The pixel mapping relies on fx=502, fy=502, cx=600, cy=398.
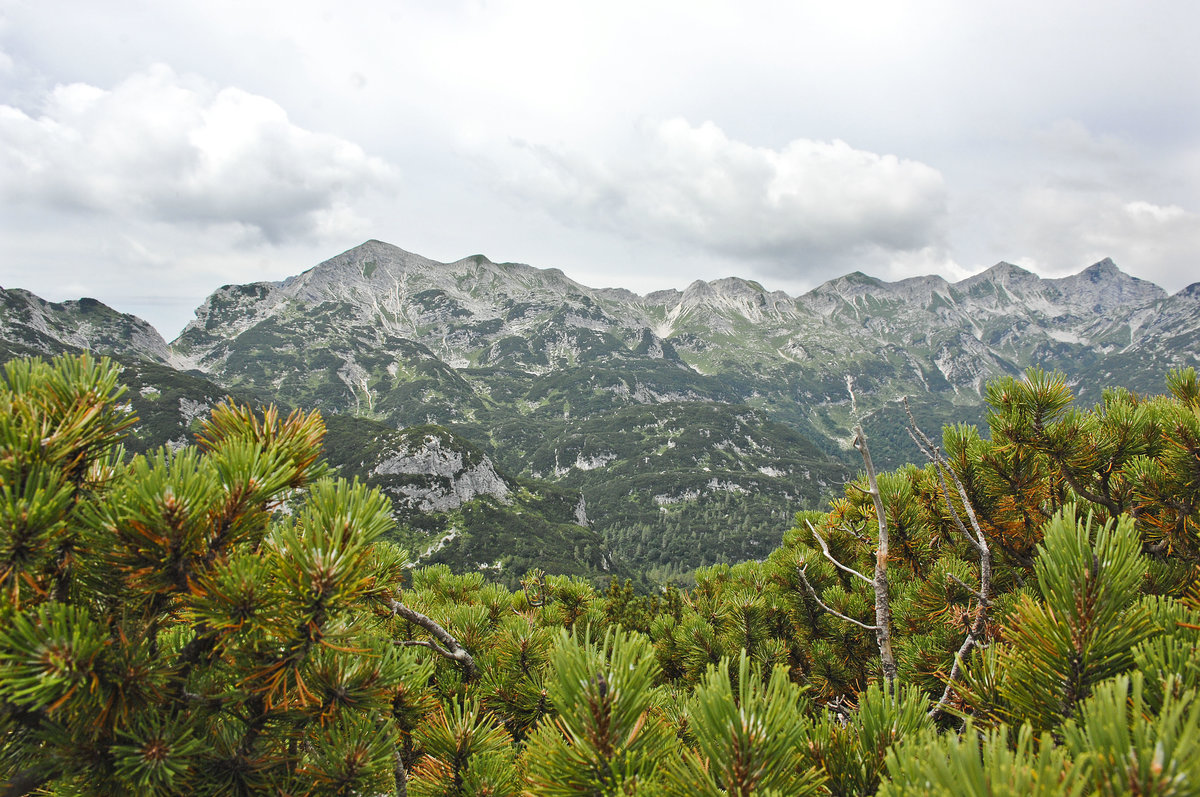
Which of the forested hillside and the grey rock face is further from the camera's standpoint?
the grey rock face

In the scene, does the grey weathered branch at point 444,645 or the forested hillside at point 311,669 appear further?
the grey weathered branch at point 444,645

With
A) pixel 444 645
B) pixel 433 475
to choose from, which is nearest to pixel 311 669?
pixel 444 645

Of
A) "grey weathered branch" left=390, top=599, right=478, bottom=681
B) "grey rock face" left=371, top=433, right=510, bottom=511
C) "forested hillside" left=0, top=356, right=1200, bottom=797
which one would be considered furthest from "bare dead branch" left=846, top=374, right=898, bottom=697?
"grey rock face" left=371, top=433, right=510, bottom=511

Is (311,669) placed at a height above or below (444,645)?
above

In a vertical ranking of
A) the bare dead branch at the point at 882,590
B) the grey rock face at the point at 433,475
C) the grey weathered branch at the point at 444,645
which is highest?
the bare dead branch at the point at 882,590

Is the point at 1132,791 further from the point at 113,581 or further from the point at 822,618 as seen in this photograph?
the point at 822,618

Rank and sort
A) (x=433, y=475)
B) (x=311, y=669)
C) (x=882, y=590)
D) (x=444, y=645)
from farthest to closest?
(x=433, y=475)
(x=444, y=645)
(x=882, y=590)
(x=311, y=669)

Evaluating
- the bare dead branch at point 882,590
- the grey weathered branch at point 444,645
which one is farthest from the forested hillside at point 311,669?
the bare dead branch at point 882,590

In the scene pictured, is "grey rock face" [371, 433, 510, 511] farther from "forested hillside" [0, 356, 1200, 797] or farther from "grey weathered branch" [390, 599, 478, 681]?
"forested hillside" [0, 356, 1200, 797]

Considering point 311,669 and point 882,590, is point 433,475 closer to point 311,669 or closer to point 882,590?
point 882,590

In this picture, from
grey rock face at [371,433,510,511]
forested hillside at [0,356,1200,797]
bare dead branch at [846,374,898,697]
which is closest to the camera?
forested hillside at [0,356,1200,797]

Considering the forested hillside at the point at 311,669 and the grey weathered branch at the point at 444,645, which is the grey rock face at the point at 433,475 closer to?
the grey weathered branch at the point at 444,645

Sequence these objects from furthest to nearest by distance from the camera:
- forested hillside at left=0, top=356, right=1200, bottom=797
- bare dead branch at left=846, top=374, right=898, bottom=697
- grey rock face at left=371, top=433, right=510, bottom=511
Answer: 1. grey rock face at left=371, top=433, right=510, bottom=511
2. bare dead branch at left=846, top=374, right=898, bottom=697
3. forested hillside at left=0, top=356, right=1200, bottom=797

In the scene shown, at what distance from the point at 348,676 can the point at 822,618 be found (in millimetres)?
5072
